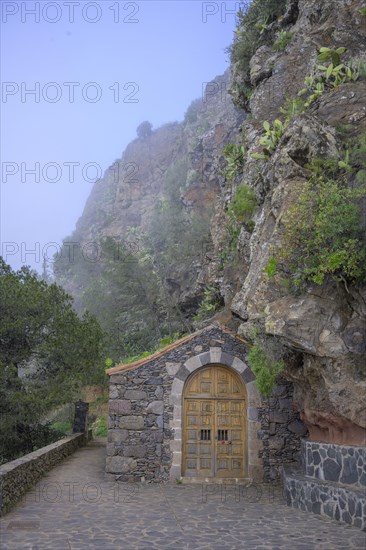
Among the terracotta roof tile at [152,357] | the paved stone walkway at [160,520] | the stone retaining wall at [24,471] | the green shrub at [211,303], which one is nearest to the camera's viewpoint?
the paved stone walkway at [160,520]

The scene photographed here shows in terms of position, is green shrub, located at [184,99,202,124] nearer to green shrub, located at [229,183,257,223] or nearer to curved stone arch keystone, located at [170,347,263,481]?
green shrub, located at [229,183,257,223]

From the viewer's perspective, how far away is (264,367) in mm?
11281

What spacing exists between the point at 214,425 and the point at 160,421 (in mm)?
1479

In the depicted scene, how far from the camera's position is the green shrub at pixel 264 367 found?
11116mm

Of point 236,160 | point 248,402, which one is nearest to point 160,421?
point 248,402

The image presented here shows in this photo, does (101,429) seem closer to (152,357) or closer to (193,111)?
(152,357)

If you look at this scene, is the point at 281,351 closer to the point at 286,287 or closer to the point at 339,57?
the point at 286,287

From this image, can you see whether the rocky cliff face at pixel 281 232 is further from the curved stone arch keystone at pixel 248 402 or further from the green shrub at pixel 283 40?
the curved stone arch keystone at pixel 248 402

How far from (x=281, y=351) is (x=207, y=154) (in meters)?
33.5

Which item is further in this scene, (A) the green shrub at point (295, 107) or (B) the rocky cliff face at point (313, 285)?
(A) the green shrub at point (295, 107)

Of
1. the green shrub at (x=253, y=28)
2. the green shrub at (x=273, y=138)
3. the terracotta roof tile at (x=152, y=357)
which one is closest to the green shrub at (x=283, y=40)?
the green shrub at (x=253, y=28)

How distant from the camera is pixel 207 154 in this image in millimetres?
42438

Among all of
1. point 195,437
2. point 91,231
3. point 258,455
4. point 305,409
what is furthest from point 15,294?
point 91,231

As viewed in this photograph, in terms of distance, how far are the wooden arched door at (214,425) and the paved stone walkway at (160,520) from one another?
70cm
